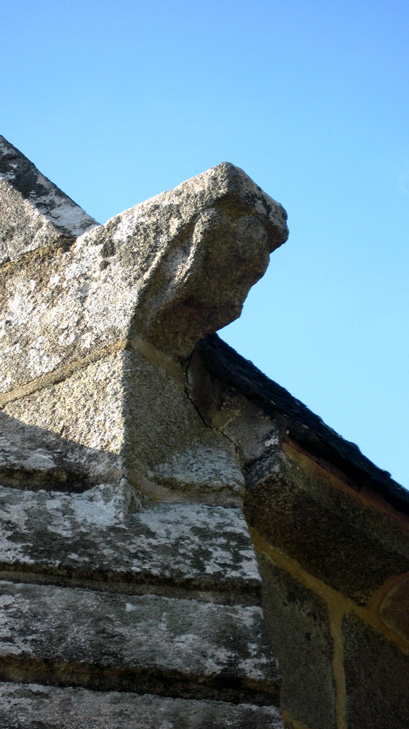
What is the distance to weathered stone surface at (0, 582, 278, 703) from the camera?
1.66 m

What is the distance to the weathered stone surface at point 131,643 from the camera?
1.66 meters

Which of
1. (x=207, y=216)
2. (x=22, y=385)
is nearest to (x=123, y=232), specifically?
(x=207, y=216)

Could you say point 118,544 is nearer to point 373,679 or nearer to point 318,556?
point 318,556

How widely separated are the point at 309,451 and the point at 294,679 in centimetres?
66

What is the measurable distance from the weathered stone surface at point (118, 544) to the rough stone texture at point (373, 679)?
3.30 ft

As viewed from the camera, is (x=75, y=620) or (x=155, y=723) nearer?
(x=155, y=723)

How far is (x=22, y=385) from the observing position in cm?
266

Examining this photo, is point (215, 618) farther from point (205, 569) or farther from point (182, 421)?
point (182, 421)

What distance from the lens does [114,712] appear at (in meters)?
1.59

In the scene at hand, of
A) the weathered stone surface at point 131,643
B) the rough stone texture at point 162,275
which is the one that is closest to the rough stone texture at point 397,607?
the rough stone texture at point 162,275

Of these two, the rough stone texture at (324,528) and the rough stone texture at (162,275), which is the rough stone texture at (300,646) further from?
the rough stone texture at (162,275)

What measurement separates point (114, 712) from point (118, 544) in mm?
444

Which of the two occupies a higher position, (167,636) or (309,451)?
(309,451)

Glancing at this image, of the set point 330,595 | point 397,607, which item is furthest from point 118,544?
point 397,607
